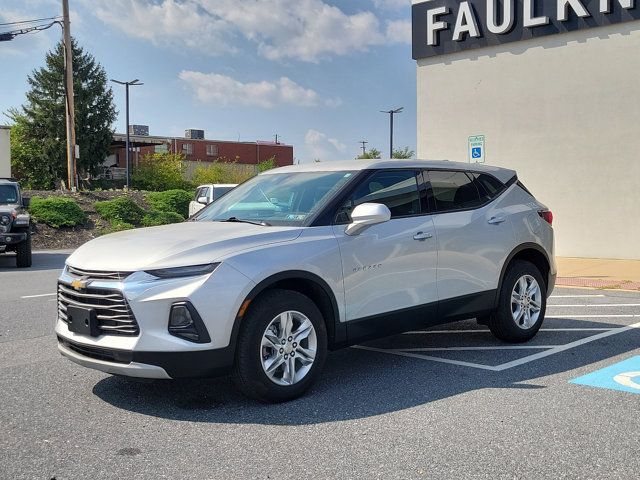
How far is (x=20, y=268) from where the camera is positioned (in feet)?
46.4

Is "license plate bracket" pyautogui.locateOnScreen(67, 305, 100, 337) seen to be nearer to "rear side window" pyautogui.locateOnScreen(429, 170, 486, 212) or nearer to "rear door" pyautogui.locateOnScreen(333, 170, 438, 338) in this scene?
"rear door" pyautogui.locateOnScreen(333, 170, 438, 338)

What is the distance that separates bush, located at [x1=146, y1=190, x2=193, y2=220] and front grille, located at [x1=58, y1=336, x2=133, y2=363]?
2099 cm

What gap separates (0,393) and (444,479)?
339 centimetres

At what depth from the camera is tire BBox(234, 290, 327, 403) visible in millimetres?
4516

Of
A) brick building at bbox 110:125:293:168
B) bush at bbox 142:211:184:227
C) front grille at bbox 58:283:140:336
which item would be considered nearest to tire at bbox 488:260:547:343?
front grille at bbox 58:283:140:336

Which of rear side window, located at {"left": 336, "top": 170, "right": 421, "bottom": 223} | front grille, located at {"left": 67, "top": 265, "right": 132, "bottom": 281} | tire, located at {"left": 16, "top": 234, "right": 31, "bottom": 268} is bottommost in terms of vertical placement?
tire, located at {"left": 16, "top": 234, "right": 31, "bottom": 268}

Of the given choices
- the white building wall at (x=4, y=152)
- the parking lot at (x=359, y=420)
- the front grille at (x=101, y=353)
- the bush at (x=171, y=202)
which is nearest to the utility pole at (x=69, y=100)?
the bush at (x=171, y=202)

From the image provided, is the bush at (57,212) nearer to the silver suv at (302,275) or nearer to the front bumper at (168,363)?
the silver suv at (302,275)

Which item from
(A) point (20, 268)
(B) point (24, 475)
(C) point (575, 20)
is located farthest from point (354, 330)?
(C) point (575, 20)

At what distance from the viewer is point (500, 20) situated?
16.0 m

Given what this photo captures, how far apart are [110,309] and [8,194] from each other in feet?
38.5

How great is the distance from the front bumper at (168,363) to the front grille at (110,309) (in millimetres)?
135

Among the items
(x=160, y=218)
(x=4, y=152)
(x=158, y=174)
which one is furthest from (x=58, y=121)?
(x=160, y=218)

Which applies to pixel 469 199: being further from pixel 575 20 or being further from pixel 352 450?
pixel 575 20
